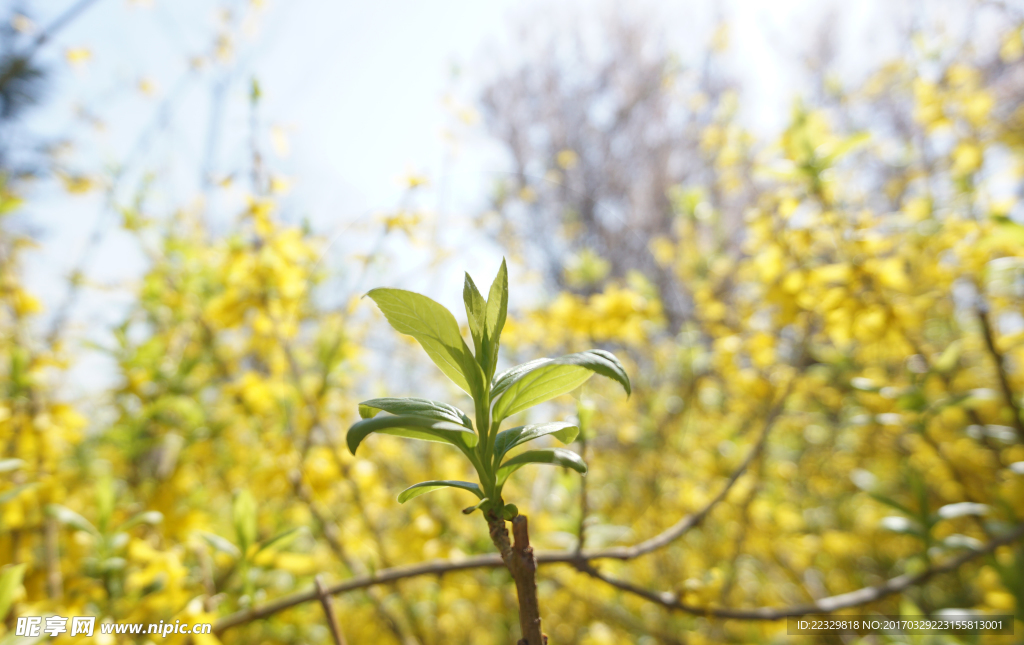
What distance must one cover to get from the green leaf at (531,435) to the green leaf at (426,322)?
0.18ft

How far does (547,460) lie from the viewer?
1.13 ft

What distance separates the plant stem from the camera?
346 millimetres

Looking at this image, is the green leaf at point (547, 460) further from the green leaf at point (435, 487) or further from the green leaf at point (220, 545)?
the green leaf at point (220, 545)

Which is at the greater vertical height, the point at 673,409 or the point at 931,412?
the point at 673,409

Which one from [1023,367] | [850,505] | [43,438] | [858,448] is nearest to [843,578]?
[850,505]

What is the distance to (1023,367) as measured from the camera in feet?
6.40

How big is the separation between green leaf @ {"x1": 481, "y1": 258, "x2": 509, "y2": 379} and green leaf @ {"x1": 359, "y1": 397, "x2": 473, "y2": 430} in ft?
0.15

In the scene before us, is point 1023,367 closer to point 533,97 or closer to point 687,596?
point 687,596

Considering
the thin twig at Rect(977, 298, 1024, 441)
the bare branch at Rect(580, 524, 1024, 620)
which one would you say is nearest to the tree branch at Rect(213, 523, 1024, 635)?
the bare branch at Rect(580, 524, 1024, 620)

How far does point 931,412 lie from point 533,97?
659 centimetres

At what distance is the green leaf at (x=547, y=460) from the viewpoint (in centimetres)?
33

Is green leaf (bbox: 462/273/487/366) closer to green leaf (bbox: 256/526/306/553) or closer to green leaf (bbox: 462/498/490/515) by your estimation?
green leaf (bbox: 462/498/490/515)

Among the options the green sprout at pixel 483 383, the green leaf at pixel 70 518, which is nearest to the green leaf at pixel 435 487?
the green sprout at pixel 483 383

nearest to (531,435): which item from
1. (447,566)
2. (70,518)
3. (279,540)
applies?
(447,566)
